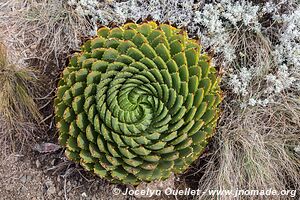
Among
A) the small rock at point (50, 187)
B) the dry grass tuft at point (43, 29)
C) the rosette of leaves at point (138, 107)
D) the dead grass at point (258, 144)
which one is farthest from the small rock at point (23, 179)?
the dead grass at point (258, 144)

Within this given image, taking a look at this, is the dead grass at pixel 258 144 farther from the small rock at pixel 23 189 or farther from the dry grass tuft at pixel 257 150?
the small rock at pixel 23 189

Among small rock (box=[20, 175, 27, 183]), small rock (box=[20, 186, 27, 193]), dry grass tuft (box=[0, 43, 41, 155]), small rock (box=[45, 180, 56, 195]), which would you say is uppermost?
dry grass tuft (box=[0, 43, 41, 155])

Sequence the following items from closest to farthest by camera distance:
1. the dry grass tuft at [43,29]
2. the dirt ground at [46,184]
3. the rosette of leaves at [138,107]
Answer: the rosette of leaves at [138,107] < the dirt ground at [46,184] < the dry grass tuft at [43,29]

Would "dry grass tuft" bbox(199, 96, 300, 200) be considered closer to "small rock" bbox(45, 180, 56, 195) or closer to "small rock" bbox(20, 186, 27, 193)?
"small rock" bbox(45, 180, 56, 195)

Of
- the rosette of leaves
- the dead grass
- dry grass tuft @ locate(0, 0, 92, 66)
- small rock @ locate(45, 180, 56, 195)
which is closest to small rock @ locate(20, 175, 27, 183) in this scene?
small rock @ locate(45, 180, 56, 195)

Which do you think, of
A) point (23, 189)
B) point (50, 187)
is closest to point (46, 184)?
point (50, 187)
